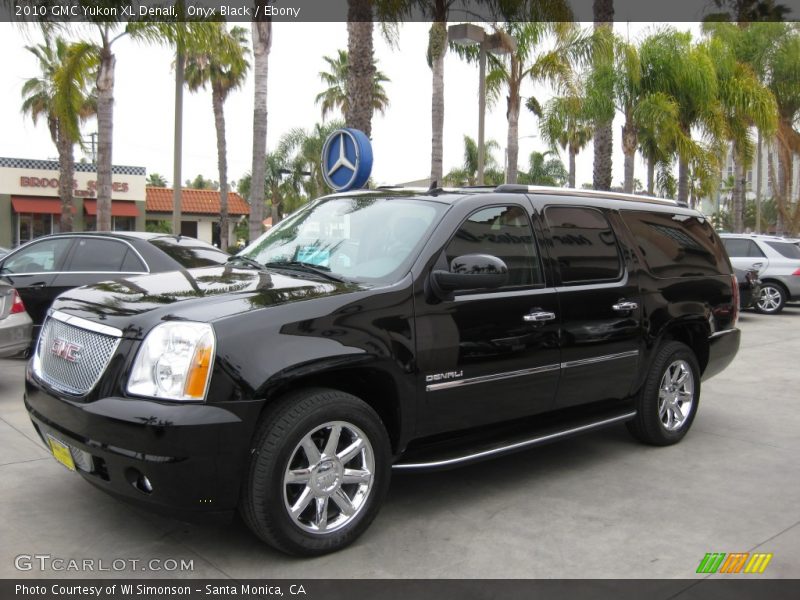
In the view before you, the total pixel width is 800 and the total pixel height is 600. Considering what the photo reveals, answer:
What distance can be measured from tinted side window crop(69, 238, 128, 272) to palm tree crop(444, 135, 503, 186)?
121ft

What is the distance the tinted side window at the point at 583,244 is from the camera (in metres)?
5.01

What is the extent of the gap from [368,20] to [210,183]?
82379 millimetres

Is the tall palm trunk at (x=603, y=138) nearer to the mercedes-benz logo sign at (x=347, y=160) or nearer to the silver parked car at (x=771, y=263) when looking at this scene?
the silver parked car at (x=771, y=263)

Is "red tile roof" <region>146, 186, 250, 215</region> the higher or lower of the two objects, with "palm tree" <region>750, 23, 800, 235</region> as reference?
lower

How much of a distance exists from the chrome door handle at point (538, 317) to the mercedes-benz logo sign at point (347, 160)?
147 inches

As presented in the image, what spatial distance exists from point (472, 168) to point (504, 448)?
138 ft

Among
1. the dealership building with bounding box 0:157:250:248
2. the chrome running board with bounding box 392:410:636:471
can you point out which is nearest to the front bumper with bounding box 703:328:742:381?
the chrome running board with bounding box 392:410:636:471

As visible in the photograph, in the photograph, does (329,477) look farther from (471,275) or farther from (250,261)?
(250,261)

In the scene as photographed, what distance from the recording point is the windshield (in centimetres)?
435

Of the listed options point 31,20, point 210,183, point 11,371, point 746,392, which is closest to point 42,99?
point 31,20

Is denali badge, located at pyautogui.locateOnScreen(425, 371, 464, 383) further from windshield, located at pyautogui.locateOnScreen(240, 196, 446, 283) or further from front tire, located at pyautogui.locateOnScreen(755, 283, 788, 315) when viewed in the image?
front tire, located at pyautogui.locateOnScreen(755, 283, 788, 315)

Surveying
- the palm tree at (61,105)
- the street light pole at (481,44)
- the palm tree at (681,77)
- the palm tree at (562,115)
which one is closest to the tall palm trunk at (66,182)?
the palm tree at (61,105)

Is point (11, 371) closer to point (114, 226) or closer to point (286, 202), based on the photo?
point (114, 226)

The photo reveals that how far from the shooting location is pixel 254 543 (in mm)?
3943
